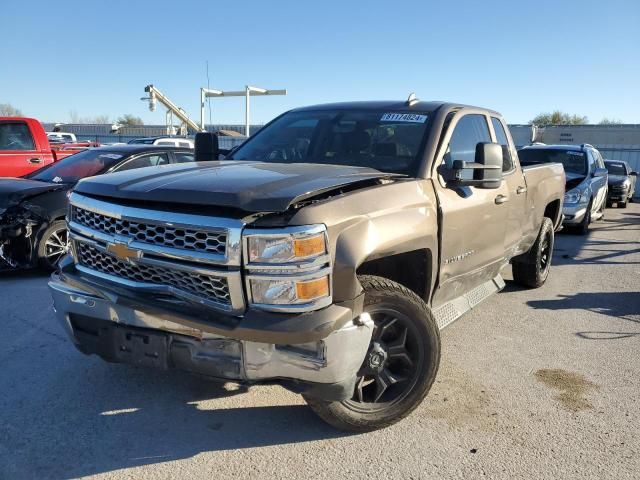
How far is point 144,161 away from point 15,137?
354cm

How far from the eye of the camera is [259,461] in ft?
9.23

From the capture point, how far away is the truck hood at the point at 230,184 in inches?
99.7

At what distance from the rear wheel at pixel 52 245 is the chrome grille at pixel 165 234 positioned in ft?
11.9

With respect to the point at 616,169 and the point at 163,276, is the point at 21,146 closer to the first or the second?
the point at 163,276

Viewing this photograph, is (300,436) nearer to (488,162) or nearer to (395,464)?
(395,464)

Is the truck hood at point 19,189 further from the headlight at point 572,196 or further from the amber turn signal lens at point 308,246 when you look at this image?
the headlight at point 572,196

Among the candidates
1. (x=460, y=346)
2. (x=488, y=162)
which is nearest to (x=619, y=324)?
(x=460, y=346)

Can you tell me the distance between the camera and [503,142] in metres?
5.07

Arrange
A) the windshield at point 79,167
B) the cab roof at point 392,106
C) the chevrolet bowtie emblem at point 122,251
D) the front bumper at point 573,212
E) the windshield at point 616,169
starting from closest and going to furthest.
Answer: the chevrolet bowtie emblem at point 122,251 → the cab roof at point 392,106 → the windshield at point 79,167 → the front bumper at point 573,212 → the windshield at point 616,169

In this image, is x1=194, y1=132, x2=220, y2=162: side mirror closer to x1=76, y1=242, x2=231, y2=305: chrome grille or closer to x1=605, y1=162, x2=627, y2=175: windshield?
x1=76, y1=242, x2=231, y2=305: chrome grille

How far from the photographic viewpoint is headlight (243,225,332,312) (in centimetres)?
245

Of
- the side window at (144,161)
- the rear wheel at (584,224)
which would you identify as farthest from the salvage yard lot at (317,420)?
the rear wheel at (584,224)

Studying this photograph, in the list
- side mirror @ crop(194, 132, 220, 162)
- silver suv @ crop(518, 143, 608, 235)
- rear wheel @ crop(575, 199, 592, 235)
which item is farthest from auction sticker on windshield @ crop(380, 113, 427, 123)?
rear wheel @ crop(575, 199, 592, 235)

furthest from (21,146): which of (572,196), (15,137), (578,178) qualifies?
(578,178)
